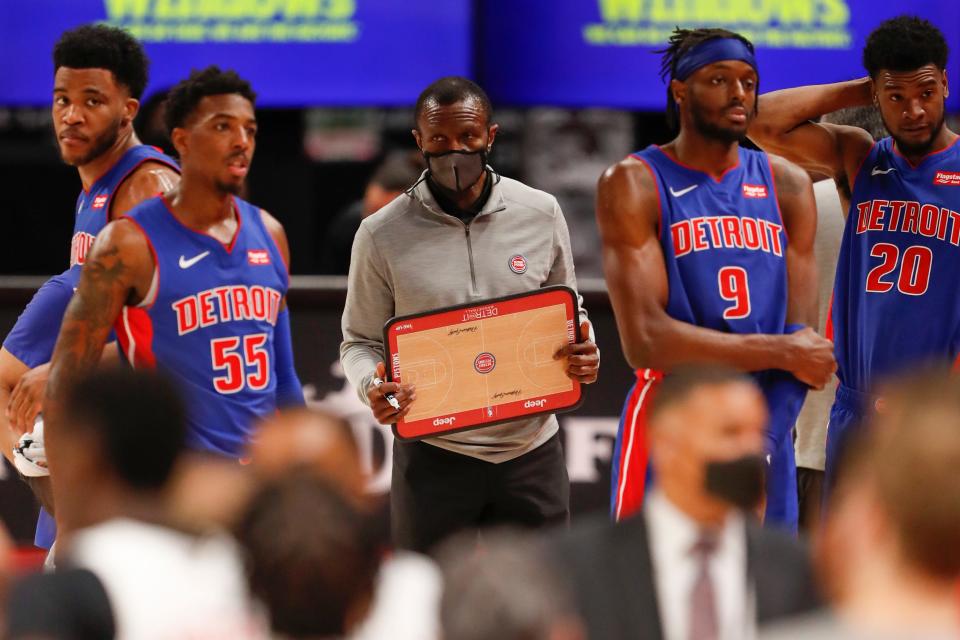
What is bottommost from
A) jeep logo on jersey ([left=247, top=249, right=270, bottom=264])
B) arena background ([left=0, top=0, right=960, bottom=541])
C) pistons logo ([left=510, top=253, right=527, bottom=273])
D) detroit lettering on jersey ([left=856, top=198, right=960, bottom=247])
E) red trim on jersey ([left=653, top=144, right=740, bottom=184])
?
pistons logo ([left=510, top=253, right=527, bottom=273])

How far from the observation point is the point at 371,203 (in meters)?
7.07

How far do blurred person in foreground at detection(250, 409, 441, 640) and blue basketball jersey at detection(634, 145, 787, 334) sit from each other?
200cm

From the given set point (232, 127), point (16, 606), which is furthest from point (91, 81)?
point (16, 606)

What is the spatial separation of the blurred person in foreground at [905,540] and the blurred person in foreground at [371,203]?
206 inches

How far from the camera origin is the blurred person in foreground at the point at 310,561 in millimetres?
2014

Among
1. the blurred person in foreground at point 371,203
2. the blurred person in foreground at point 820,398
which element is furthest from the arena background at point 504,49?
the blurred person in foreground at point 820,398

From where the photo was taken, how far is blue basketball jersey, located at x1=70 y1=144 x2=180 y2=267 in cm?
466

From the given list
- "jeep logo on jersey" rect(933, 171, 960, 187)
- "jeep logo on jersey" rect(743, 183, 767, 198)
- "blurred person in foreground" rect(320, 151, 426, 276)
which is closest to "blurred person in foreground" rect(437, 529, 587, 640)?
"jeep logo on jersey" rect(743, 183, 767, 198)

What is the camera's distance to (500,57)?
7.23 metres

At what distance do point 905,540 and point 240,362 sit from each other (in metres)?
2.80

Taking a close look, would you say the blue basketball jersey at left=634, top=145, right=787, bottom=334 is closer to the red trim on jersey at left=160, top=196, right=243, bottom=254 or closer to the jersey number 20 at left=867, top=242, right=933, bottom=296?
the jersey number 20 at left=867, top=242, right=933, bottom=296

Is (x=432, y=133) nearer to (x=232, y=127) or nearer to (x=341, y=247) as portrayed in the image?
(x=232, y=127)

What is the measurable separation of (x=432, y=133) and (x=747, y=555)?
193cm

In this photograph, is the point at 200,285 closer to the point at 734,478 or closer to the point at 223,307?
the point at 223,307
